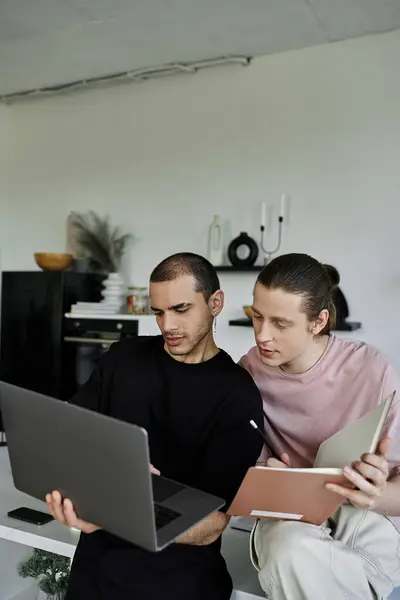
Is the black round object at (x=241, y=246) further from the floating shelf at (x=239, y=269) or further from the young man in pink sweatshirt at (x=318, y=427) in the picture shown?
the young man in pink sweatshirt at (x=318, y=427)

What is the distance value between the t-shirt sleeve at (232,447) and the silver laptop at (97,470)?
0.27 feet

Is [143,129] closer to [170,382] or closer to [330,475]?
[170,382]

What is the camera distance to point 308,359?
151 cm

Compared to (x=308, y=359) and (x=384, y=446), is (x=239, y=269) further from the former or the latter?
(x=384, y=446)

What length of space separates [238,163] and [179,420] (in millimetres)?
2772

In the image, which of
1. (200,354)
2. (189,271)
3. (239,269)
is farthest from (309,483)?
(239,269)

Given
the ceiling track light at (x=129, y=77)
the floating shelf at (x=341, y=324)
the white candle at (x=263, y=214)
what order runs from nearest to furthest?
the floating shelf at (x=341, y=324) → the white candle at (x=263, y=214) → the ceiling track light at (x=129, y=77)

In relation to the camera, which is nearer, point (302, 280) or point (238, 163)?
point (302, 280)

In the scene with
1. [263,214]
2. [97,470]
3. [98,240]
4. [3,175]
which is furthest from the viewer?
[3,175]

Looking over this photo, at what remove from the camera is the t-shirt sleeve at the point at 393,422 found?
141 centimetres

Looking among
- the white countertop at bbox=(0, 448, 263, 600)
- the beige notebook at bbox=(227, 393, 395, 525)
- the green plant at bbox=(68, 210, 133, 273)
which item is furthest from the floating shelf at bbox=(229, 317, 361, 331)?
the beige notebook at bbox=(227, 393, 395, 525)

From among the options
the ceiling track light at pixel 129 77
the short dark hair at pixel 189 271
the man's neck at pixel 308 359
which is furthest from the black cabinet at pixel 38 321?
the man's neck at pixel 308 359

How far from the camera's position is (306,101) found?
3.73 meters

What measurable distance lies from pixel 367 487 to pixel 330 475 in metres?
0.07
